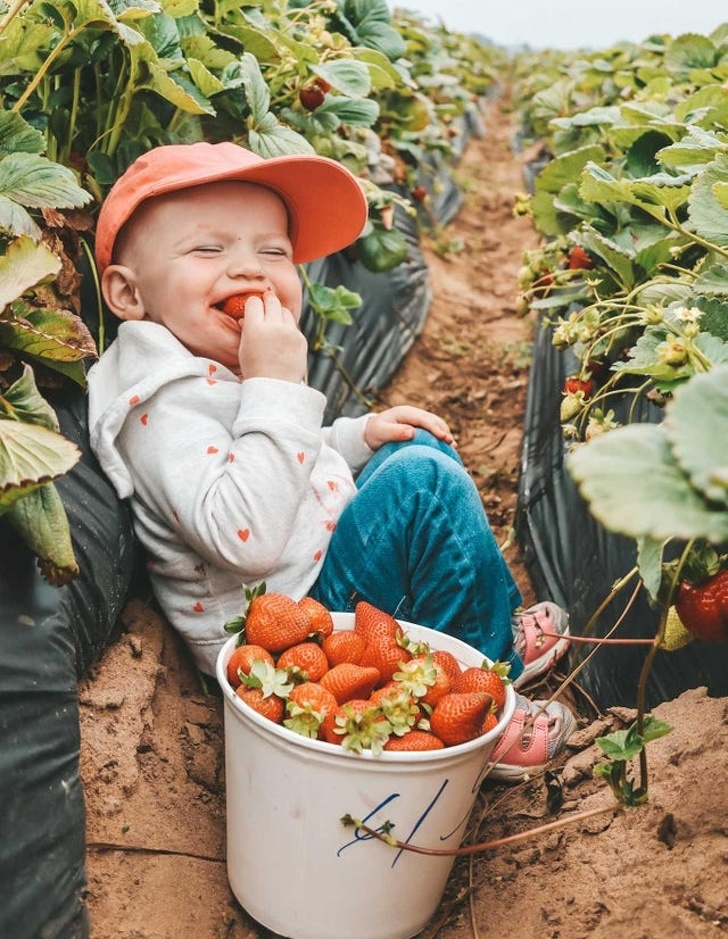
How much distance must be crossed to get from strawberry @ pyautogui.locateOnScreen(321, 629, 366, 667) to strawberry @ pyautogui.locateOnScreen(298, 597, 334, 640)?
0.06 ft

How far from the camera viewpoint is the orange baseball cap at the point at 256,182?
4.66 feet

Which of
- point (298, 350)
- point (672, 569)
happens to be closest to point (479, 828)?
point (672, 569)

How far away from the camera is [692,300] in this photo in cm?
122

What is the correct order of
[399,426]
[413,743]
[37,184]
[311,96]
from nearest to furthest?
1. [413,743]
2. [37,184]
3. [399,426]
4. [311,96]

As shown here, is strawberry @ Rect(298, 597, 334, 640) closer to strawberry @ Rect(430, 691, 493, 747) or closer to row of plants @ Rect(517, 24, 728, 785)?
strawberry @ Rect(430, 691, 493, 747)

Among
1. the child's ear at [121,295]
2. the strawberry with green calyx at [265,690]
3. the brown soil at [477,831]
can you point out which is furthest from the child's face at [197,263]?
the strawberry with green calyx at [265,690]

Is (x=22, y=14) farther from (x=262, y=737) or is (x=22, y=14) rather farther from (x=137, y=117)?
(x=262, y=737)

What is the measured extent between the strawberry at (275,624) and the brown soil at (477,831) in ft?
0.92

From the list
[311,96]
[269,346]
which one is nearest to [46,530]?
[269,346]

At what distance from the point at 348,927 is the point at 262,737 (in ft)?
0.87

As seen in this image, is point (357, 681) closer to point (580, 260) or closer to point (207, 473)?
point (207, 473)

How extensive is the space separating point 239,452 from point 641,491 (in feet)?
2.42

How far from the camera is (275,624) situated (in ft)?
3.76

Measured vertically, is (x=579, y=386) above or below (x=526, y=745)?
above
